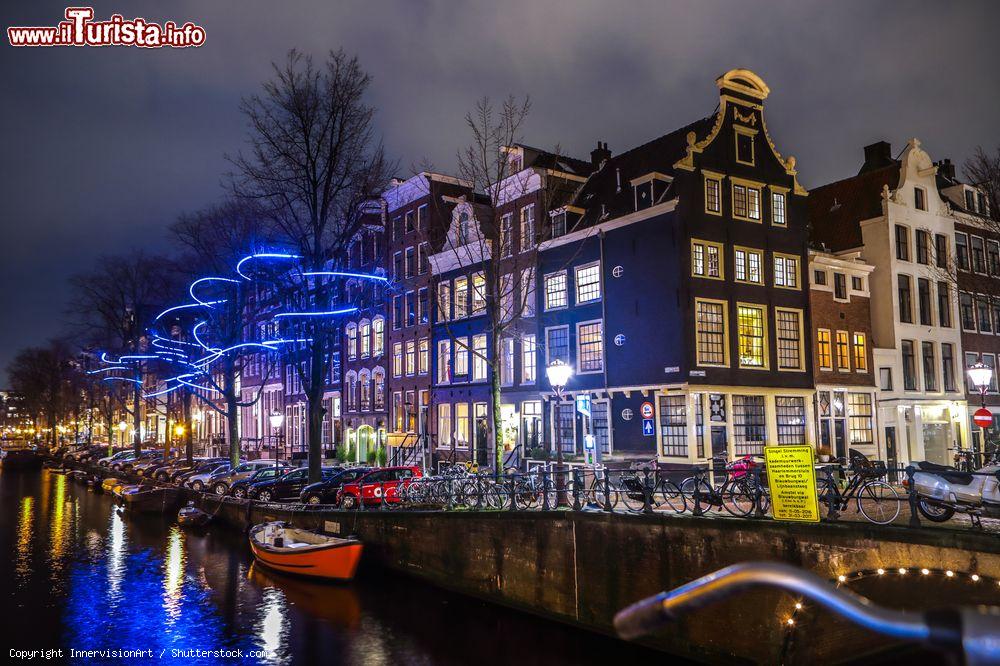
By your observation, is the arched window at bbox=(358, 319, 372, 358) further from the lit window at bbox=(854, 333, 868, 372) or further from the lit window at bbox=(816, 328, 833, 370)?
the lit window at bbox=(854, 333, 868, 372)

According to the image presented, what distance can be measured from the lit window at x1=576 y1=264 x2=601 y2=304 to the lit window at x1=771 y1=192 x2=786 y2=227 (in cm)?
809

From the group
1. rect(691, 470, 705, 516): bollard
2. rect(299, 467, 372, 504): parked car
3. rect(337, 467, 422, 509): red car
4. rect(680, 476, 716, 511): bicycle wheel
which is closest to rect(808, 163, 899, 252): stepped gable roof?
rect(337, 467, 422, 509): red car

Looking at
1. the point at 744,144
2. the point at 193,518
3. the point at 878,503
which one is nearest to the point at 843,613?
the point at 878,503

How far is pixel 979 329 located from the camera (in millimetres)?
42906

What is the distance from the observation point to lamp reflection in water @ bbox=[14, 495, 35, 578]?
27.5m

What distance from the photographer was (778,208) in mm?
34000

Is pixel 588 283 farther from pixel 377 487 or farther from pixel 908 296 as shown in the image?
pixel 908 296

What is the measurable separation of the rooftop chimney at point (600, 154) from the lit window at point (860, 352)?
51.7ft

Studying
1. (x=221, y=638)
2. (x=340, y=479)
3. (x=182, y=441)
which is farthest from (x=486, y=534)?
Answer: (x=182, y=441)

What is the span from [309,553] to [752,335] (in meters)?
20.1

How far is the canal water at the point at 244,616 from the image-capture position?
1769cm

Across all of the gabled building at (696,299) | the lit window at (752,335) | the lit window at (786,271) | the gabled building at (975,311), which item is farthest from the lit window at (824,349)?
the gabled building at (975,311)

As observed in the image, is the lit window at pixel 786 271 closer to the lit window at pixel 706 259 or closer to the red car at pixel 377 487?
the lit window at pixel 706 259

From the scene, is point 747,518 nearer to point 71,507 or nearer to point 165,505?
point 165,505
